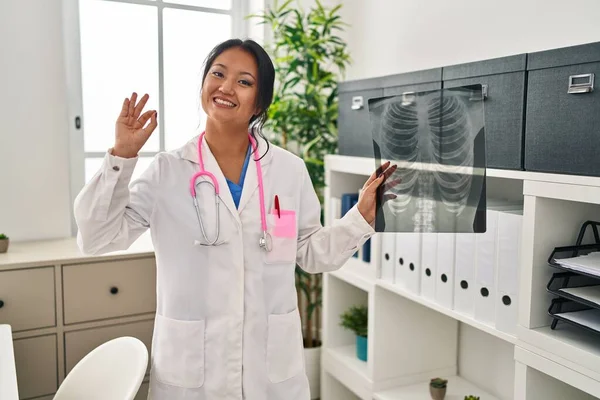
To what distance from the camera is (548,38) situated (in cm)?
188

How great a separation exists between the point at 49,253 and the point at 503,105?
1.68m

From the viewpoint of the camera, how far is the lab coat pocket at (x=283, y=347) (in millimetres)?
1566

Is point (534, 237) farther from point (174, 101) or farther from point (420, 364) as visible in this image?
point (174, 101)

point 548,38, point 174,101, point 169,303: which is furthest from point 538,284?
point 174,101

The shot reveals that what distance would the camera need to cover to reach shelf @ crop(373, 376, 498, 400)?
2.15m

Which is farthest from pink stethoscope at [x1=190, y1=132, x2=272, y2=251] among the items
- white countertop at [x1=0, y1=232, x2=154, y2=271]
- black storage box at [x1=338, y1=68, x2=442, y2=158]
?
white countertop at [x1=0, y1=232, x2=154, y2=271]

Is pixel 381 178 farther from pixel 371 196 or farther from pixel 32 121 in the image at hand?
pixel 32 121

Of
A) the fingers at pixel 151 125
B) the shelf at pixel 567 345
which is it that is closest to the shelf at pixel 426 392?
the shelf at pixel 567 345

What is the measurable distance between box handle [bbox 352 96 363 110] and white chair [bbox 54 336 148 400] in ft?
3.86

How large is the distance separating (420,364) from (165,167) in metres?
1.33

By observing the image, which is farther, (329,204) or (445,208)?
(329,204)

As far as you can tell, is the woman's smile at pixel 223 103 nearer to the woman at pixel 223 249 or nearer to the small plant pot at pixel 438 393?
the woman at pixel 223 249

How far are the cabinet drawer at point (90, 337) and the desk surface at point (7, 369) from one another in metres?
0.34

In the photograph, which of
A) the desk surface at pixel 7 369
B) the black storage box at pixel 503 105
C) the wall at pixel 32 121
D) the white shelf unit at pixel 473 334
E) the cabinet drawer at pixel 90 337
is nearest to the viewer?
the desk surface at pixel 7 369
